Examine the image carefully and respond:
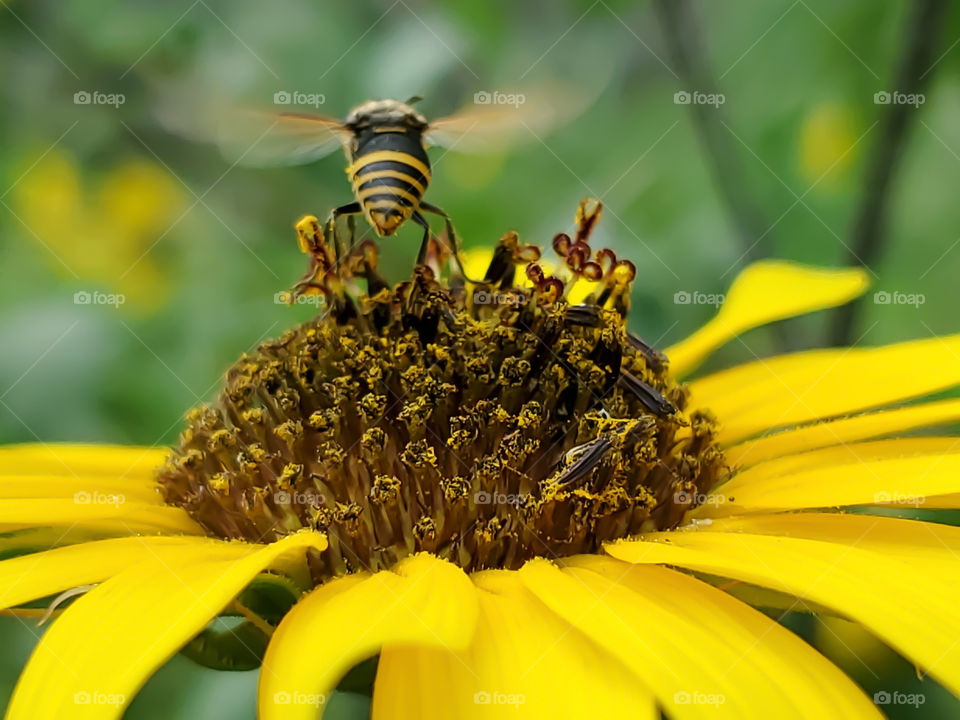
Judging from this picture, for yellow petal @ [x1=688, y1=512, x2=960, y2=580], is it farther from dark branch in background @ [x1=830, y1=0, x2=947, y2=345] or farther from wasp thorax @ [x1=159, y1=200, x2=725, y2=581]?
dark branch in background @ [x1=830, y1=0, x2=947, y2=345]

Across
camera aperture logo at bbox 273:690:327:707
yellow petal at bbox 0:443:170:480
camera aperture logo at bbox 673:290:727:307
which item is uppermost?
camera aperture logo at bbox 673:290:727:307

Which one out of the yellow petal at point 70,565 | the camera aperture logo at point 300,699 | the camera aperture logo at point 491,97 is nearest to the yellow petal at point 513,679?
the camera aperture logo at point 300,699

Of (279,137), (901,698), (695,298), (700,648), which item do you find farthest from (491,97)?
(700,648)

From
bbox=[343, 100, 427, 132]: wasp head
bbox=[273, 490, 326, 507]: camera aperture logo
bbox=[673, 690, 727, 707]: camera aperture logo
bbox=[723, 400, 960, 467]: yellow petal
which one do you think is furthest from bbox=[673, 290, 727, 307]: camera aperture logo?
bbox=[673, 690, 727, 707]: camera aperture logo

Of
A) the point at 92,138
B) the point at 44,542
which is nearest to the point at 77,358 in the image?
the point at 92,138

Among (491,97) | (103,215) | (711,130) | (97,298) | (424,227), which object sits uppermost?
(103,215)

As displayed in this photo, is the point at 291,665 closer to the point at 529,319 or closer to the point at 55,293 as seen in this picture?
the point at 529,319

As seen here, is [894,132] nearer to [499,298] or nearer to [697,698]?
[499,298]
